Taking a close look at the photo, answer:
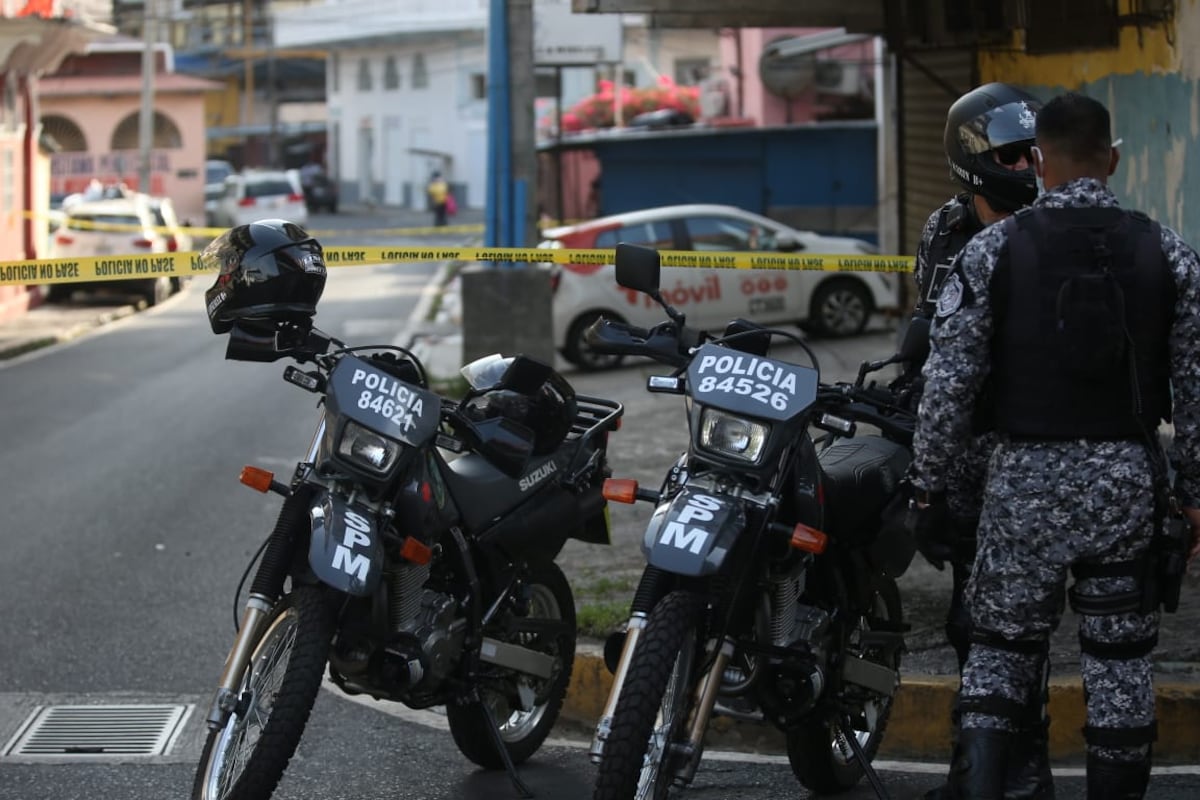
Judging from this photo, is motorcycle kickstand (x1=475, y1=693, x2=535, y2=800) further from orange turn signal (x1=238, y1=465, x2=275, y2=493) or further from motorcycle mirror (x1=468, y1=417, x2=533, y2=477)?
orange turn signal (x1=238, y1=465, x2=275, y2=493)

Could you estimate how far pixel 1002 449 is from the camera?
13.5 ft

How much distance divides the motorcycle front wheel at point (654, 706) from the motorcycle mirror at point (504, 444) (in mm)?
1104

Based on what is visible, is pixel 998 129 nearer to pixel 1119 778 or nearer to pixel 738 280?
pixel 1119 778

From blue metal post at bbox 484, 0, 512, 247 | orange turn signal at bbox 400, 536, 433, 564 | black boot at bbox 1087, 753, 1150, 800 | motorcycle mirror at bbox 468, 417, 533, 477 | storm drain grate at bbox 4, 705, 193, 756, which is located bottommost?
storm drain grate at bbox 4, 705, 193, 756

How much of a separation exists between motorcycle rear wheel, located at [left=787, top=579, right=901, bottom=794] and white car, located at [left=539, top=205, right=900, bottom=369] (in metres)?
12.3

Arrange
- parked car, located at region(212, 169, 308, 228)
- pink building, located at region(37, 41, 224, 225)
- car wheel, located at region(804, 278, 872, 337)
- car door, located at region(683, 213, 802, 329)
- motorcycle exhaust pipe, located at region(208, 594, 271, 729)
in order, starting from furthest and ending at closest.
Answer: pink building, located at region(37, 41, 224, 225), parked car, located at region(212, 169, 308, 228), car wheel, located at region(804, 278, 872, 337), car door, located at region(683, 213, 802, 329), motorcycle exhaust pipe, located at region(208, 594, 271, 729)

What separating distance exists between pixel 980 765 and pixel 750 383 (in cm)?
105

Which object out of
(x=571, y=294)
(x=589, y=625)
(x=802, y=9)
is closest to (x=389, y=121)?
(x=571, y=294)

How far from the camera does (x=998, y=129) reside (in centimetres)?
496

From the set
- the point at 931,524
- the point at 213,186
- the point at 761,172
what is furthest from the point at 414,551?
the point at 213,186

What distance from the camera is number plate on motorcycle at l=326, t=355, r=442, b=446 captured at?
460 cm

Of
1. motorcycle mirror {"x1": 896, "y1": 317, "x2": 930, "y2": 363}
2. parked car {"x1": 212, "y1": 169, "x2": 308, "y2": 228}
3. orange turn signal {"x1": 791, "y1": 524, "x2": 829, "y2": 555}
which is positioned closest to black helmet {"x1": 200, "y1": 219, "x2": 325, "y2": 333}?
orange turn signal {"x1": 791, "y1": 524, "x2": 829, "y2": 555}

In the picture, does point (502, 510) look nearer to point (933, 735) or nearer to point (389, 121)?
point (933, 735)

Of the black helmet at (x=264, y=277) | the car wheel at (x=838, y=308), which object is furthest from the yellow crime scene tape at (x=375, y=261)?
the car wheel at (x=838, y=308)
